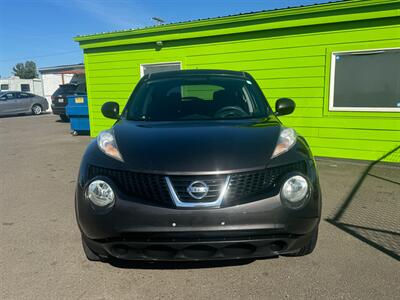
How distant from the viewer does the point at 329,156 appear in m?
6.80

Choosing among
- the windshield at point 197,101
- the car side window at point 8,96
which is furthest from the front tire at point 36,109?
the windshield at point 197,101

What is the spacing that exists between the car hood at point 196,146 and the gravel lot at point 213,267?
38.5 inches

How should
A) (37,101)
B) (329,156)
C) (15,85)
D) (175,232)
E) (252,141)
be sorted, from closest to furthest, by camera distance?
(175,232), (252,141), (329,156), (37,101), (15,85)

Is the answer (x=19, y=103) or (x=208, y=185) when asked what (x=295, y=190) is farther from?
(x=19, y=103)

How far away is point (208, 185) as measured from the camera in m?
2.18

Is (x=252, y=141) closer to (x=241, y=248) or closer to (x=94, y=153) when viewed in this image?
(x=241, y=248)

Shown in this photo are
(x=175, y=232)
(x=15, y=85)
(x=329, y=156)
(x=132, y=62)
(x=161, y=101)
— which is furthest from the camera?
(x=15, y=85)

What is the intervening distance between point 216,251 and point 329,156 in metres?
5.26

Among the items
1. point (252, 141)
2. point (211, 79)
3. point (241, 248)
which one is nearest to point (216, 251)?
point (241, 248)

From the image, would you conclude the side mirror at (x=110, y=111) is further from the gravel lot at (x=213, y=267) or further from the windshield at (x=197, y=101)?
the gravel lot at (x=213, y=267)

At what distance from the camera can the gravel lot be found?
8.18 feet

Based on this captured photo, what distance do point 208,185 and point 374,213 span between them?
9.09 feet

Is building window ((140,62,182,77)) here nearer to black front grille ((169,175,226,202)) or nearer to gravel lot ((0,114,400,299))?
gravel lot ((0,114,400,299))

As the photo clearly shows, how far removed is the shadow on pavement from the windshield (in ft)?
5.32
